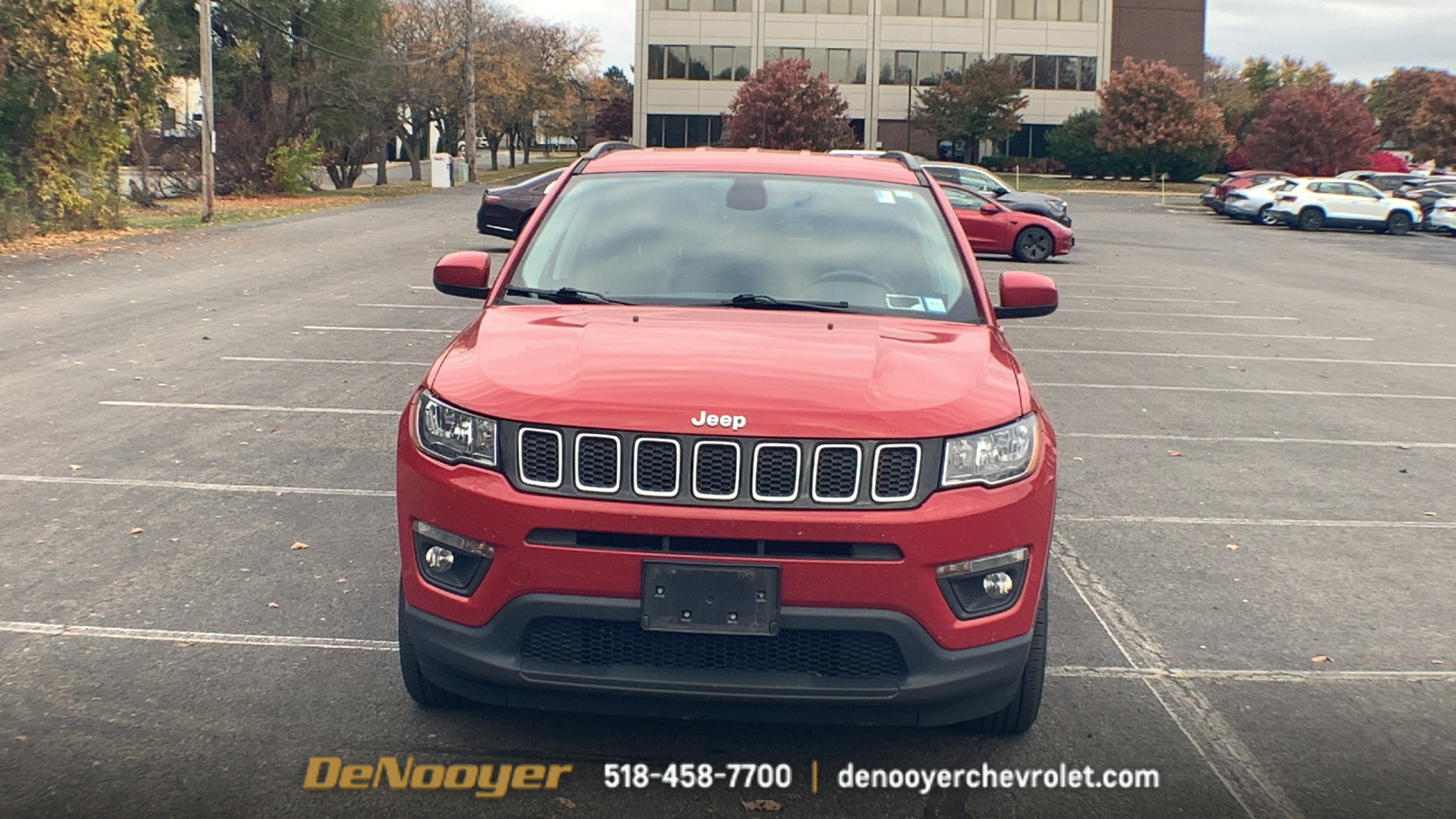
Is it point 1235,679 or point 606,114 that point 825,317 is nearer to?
point 1235,679

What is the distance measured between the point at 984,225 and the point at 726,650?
2371 cm

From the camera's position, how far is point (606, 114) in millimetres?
103688

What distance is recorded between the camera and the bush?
1612 inches

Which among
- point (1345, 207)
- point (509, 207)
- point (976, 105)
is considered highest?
point (976, 105)

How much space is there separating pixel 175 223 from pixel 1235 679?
88.7ft

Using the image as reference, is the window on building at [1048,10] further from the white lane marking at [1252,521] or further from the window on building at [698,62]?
the white lane marking at [1252,521]

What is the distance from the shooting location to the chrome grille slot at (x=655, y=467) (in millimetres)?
3670

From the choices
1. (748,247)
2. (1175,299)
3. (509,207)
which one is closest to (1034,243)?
(1175,299)

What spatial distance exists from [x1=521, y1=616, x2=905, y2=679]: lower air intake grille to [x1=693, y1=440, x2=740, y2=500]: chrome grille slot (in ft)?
1.23

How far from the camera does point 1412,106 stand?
3875 inches

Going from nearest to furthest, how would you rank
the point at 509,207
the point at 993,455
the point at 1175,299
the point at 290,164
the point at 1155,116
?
the point at 993,455, the point at 1175,299, the point at 509,207, the point at 290,164, the point at 1155,116

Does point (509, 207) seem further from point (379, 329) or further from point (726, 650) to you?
point (726, 650)

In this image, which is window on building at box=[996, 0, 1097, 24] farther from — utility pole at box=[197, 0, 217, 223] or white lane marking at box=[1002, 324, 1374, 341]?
white lane marking at box=[1002, 324, 1374, 341]

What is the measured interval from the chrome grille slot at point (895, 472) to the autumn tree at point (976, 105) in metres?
72.8
